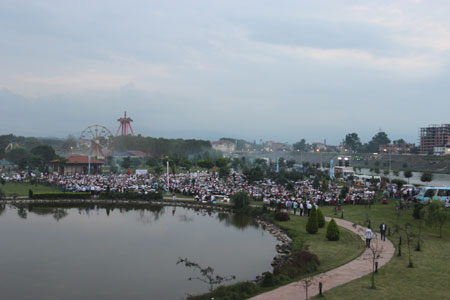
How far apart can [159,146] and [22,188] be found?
74.8 meters

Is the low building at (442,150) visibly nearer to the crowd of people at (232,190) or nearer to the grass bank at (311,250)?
the crowd of people at (232,190)

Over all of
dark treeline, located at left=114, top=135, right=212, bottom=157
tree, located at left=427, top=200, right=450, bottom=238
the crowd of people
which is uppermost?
dark treeline, located at left=114, top=135, right=212, bottom=157

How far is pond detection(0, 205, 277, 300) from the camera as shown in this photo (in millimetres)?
14648

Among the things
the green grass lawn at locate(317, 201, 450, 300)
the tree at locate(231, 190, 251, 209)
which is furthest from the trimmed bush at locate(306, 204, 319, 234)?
the tree at locate(231, 190, 251, 209)

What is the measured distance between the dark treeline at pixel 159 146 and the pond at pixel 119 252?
83.6 meters

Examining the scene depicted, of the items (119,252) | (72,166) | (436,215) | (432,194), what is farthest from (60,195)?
(432,194)

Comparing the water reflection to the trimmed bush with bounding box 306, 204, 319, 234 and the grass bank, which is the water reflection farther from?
the trimmed bush with bounding box 306, 204, 319, 234

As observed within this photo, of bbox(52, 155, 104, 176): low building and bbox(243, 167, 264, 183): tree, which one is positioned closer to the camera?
bbox(243, 167, 264, 183): tree

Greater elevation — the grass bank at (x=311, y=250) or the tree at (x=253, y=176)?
the tree at (x=253, y=176)

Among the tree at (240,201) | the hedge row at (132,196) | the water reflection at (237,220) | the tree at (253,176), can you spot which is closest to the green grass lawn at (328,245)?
the water reflection at (237,220)

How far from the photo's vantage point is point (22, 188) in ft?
135

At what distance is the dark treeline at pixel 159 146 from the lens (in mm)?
115125

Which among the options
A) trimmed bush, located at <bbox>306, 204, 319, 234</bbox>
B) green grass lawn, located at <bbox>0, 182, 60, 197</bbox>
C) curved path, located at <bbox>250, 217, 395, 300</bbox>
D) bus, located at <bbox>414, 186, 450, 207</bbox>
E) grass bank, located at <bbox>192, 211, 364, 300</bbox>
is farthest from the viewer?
green grass lawn, located at <bbox>0, 182, 60, 197</bbox>

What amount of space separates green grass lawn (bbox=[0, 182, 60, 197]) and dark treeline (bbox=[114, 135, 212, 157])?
6872 centimetres
